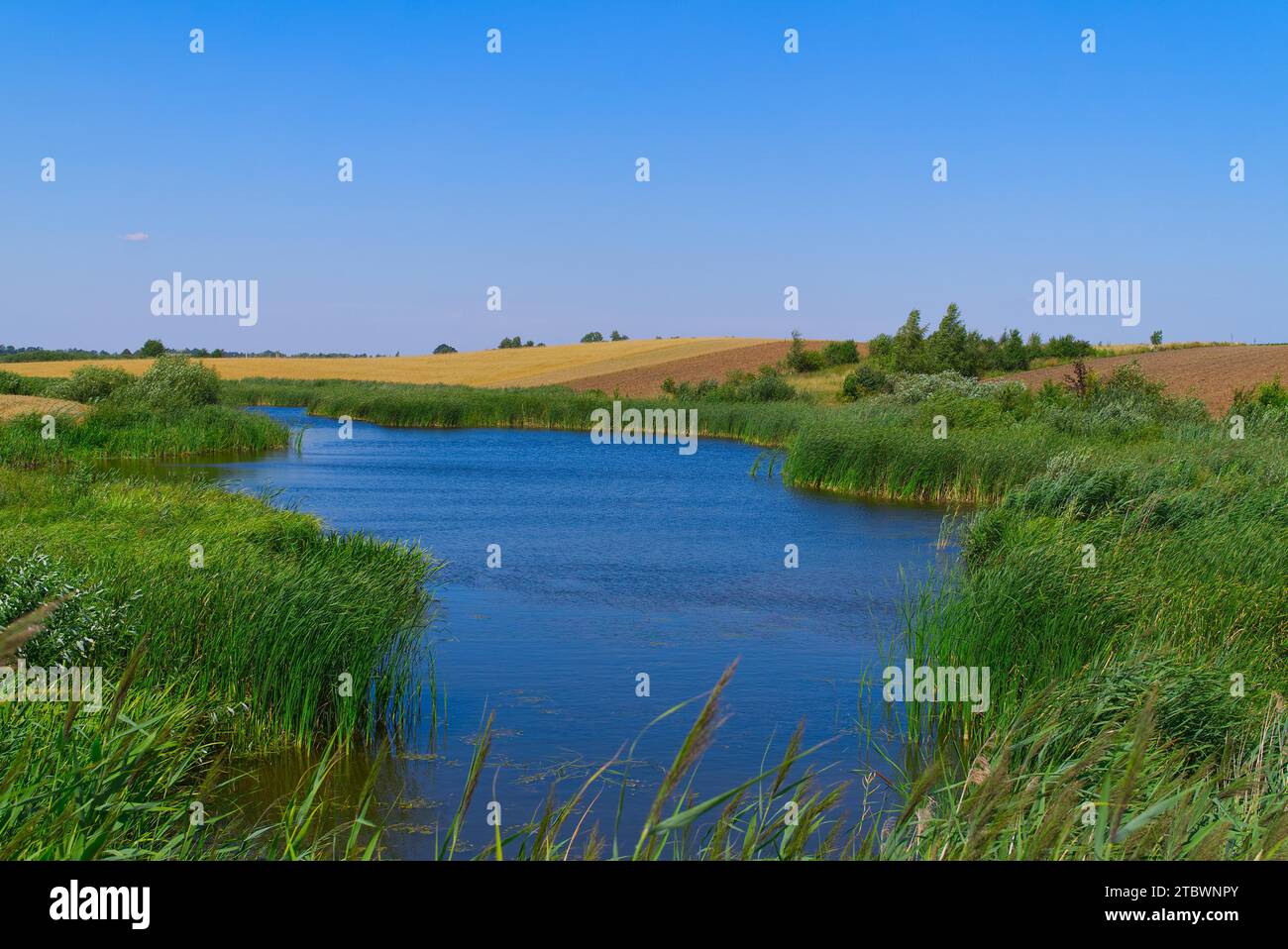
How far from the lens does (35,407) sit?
119 ft

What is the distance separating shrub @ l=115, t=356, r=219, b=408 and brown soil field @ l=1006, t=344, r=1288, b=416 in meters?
34.0

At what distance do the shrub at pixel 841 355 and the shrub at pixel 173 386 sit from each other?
4043cm

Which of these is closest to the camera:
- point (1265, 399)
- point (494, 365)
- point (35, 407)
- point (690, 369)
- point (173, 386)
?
point (1265, 399)

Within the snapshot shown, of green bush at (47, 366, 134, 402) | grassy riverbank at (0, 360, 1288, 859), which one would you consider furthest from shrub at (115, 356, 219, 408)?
grassy riverbank at (0, 360, 1288, 859)

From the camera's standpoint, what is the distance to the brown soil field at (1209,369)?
1976 inches

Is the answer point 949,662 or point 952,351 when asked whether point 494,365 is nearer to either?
point 952,351

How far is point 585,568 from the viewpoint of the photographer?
18797mm

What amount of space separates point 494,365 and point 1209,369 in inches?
2307

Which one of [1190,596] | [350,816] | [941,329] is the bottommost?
[350,816]

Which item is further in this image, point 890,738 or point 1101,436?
point 1101,436

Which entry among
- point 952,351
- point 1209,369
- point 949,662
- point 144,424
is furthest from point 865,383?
point 949,662
